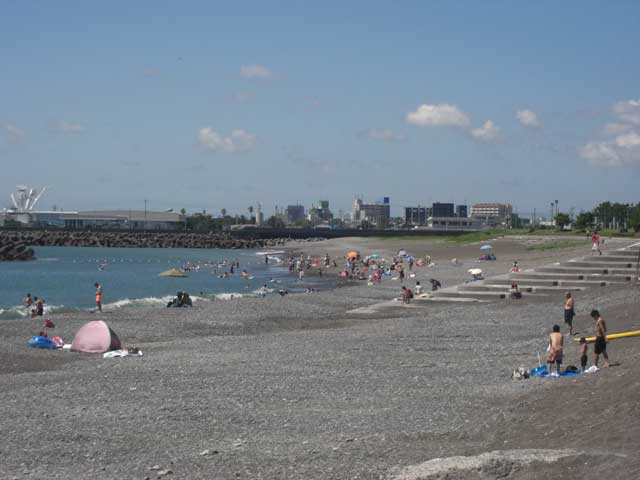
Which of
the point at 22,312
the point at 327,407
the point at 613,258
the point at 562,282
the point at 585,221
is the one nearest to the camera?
the point at 327,407

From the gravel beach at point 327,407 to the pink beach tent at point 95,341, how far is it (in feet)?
1.92

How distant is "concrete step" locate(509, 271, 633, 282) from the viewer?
34938 millimetres

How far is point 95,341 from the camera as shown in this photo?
22203mm

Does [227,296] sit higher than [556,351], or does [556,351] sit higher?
[556,351]

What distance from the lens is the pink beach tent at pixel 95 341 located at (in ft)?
72.5

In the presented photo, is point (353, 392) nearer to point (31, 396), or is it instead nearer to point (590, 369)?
point (590, 369)

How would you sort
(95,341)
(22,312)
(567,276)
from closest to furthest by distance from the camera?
A: (95,341) → (567,276) → (22,312)

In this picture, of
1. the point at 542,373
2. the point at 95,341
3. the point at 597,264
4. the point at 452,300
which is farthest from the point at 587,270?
the point at 95,341

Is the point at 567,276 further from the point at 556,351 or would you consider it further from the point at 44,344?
the point at 44,344

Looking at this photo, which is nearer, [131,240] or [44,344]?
[44,344]

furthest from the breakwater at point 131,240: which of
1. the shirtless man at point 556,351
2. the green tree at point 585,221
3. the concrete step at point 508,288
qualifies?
the shirtless man at point 556,351

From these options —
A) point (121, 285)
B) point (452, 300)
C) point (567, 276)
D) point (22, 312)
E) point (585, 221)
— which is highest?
point (585, 221)

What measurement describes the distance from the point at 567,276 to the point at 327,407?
24.2 metres

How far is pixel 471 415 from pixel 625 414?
2880 millimetres
